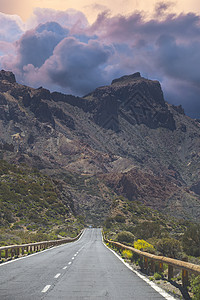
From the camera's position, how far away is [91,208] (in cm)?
15750

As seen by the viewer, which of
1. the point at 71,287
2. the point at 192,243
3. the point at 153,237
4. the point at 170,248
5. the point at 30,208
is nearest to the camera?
the point at 71,287

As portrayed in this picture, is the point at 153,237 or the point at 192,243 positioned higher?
A: the point at 153,237

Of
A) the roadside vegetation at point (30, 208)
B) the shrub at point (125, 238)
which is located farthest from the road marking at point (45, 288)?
the roadside vegetation at point (30, 208)

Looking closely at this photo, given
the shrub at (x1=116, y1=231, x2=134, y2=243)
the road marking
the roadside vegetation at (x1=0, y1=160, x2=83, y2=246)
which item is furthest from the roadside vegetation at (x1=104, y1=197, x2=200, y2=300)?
the roadside vegetation at (x1=0, y1=160, x2=83, y2=246)

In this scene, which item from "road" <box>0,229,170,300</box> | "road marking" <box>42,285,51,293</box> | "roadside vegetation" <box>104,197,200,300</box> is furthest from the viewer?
"roadside vegetation" <box>104,197,200,300</box>

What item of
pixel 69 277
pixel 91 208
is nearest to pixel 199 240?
pixel 69 277

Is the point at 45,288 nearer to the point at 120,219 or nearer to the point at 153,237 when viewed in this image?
the point at 153,237

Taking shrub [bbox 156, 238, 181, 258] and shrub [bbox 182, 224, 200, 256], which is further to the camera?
shrub [bbox 182, 224, 200, 256]

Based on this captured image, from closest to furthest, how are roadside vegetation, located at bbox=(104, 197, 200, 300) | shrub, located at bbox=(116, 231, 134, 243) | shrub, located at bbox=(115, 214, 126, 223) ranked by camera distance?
1. roadside vegetation, located at bbox=(104, 197, 200, 300)
2. shrub, located at bbox=(116, 231, 134, 243)
3. shrub, located at bbox=(115, 214, 126, 223)

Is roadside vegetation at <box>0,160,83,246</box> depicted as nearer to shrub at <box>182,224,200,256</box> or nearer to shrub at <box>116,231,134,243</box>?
shrub at <box>116,231,134,243</box>

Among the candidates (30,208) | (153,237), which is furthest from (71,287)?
(30,208)

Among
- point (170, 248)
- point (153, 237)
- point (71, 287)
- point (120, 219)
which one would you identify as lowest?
point (71, 287)

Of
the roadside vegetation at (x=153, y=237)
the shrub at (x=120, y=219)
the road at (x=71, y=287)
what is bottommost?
the road at (x=71, y=287)

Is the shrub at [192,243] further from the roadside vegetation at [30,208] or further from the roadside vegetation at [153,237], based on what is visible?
the roadside vegetation at [30,208]
